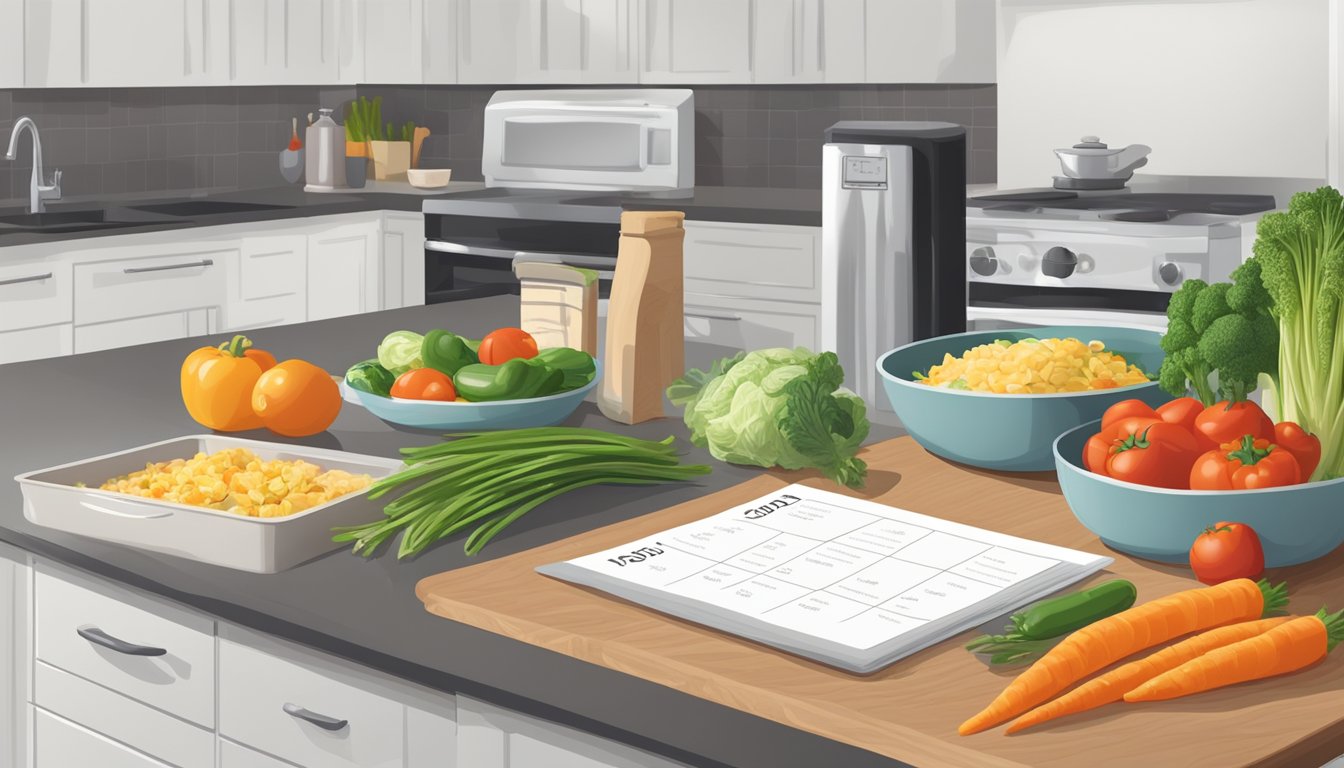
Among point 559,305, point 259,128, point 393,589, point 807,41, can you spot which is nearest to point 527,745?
point 393,589

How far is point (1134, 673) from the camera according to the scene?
38.3 inches

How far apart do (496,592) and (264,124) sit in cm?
481

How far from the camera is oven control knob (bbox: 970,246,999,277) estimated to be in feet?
13.2

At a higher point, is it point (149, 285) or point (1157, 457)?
point (149, 285)

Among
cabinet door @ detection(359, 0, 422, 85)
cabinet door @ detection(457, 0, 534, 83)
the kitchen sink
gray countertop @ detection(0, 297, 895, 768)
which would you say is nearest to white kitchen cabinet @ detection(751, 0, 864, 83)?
cabinet door @ detection(457, 0, 534, 83)

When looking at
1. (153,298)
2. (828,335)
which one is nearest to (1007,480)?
(828,335)

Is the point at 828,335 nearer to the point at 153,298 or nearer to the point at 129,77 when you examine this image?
the point at 153,298

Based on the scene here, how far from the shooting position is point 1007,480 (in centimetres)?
154

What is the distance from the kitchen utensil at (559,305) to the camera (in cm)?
197

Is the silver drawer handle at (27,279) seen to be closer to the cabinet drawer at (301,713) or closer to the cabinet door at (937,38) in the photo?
the cabinet door at (937,38)

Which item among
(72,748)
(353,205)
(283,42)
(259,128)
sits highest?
(283,42)

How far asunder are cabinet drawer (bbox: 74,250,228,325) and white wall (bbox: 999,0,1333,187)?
254 centimetres

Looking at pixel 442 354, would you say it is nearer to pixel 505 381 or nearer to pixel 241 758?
pixel 505 381

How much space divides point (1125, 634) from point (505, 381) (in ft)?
2.94
